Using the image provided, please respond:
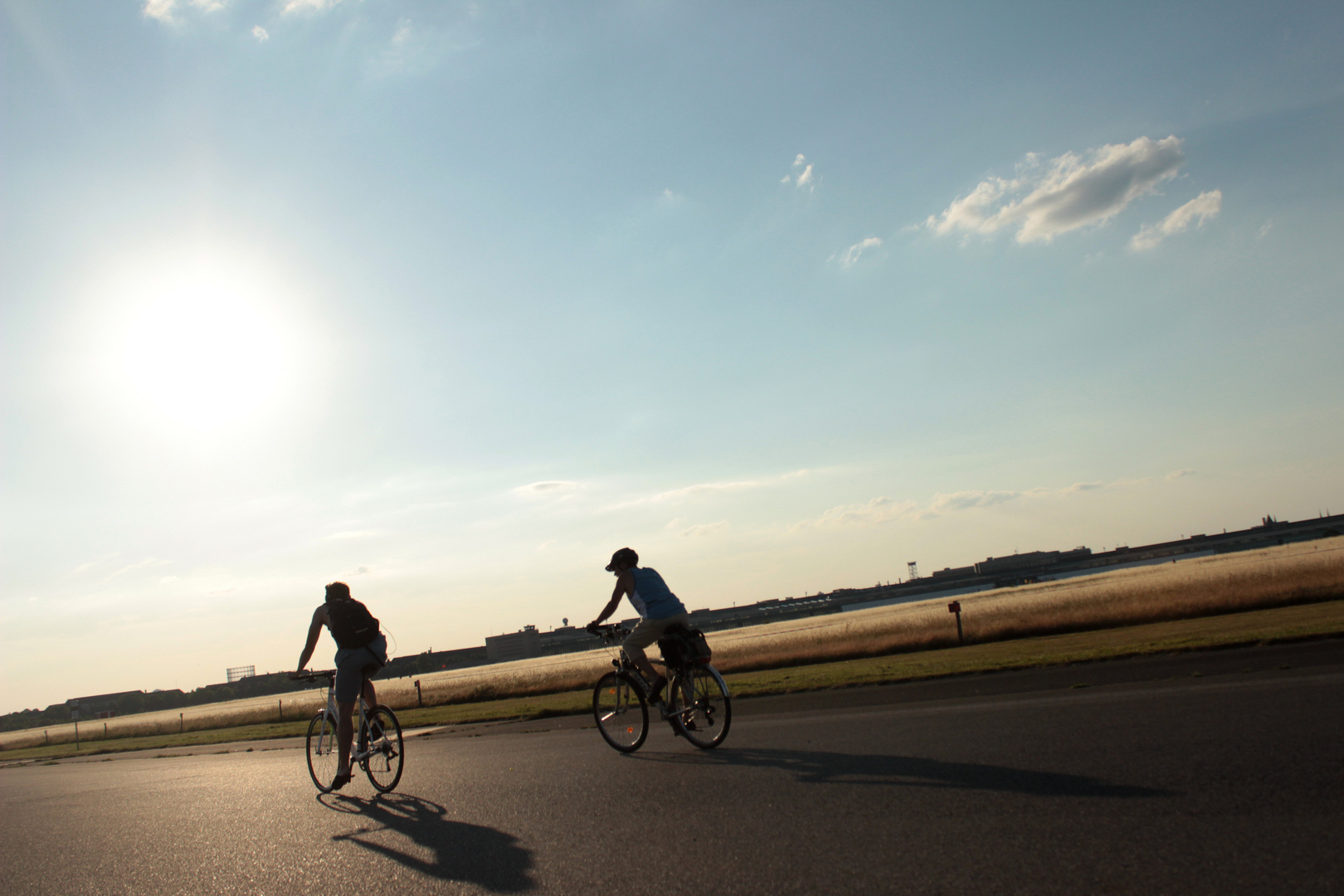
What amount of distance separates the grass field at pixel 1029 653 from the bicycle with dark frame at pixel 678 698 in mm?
8301

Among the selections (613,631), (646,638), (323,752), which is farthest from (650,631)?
(323,752)

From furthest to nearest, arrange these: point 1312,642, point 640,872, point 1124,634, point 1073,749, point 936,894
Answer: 1. point 1124,634
2. point 1312,642
3. point 1073,749
4. point 640,872
5. point 936,894

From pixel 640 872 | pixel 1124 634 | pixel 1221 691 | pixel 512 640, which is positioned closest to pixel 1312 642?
pixel 1221 691

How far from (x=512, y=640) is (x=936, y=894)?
18212 centimetres

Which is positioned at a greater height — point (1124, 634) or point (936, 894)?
point (936, 894)

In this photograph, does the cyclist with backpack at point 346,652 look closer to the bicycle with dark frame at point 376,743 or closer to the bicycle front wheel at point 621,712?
the bicycle with dark frame at point 376,743

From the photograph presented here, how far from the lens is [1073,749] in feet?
20.9

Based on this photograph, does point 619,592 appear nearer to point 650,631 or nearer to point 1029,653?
point 650,631

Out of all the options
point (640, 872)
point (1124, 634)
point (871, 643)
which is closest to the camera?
point (640, 872)

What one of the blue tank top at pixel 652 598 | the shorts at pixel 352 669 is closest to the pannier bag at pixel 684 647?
the blue tank top at pixel 652 598

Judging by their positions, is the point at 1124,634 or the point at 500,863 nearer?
the point at 500,863

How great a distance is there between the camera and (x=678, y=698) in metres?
8.76

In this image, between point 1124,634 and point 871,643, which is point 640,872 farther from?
point 871,643

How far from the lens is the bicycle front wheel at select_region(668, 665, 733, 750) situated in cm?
850
